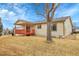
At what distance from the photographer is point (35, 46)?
2340 millimetres

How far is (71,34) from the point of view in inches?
90.8

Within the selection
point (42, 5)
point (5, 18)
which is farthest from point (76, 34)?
point (5, 18)

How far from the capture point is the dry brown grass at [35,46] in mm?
2316

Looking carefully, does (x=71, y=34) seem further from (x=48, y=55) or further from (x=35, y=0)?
(x=35, y=0)

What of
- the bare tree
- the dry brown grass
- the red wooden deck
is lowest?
the dry brown grass

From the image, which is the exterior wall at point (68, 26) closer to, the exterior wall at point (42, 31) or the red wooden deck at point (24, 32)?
the exterior wall at point (42, 31)

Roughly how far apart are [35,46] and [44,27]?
0.24 meters

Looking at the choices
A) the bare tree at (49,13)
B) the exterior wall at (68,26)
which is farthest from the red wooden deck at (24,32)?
the exterior wall at (68,26)

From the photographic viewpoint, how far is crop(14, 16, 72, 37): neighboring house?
2.30m

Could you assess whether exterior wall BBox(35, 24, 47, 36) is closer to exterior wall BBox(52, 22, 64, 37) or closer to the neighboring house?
the neighboring house

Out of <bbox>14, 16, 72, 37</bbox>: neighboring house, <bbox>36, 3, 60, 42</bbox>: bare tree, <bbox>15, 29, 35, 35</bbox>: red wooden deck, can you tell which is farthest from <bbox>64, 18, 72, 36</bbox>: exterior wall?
<bbox>15, 29, 35, 35</bbox>: red wooden deck

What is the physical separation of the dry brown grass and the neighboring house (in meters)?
0.06

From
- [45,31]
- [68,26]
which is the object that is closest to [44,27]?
[45,31]

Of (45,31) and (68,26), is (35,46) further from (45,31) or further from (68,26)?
(68,26)
